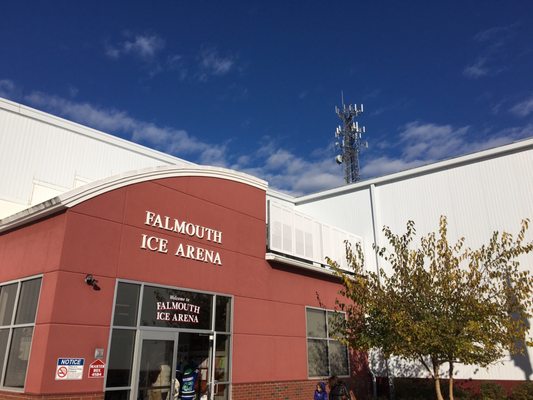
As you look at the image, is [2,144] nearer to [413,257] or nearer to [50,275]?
[50,275]

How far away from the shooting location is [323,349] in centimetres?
1655

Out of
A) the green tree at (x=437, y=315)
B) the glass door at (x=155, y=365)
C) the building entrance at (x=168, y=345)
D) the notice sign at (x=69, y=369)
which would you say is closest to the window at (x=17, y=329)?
the notice sign at (x=69, y=369)

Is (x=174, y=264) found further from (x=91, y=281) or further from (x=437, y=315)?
(x=437, y=315)

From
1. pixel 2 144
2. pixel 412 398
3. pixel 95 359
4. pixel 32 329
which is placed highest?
pixel 2 144

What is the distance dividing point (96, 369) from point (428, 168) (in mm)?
15660

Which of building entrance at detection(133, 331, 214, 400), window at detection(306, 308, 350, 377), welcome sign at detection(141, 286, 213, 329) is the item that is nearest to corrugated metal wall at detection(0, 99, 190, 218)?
welcome sign at detection(141, 286, 213, 329)

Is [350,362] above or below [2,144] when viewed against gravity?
below

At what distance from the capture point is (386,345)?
12.5 metres

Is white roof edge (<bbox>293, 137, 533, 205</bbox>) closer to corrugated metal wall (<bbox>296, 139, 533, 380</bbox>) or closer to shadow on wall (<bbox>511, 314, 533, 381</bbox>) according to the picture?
corrugated metal wall (<bbox>296, 139, 533, 380</bbox>)

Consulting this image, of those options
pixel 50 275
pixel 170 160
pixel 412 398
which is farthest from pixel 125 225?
pixel 412 398

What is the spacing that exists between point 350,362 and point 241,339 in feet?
20.1

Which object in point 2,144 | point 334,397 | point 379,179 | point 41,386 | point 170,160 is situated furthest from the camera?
point 379,179

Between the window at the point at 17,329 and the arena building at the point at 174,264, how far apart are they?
0.14 feet

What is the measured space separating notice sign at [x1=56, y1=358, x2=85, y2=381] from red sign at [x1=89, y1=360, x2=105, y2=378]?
225 mm
